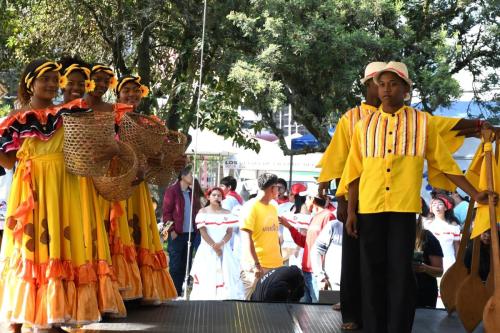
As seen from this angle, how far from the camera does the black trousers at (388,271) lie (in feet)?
18.0

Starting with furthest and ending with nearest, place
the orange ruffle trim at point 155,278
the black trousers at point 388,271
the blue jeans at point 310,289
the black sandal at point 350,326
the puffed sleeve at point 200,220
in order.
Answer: the puffed sleeve at point 200,220 → the blue jeans at point 310,289 → the orange ruffle trim at point 155,278 → the black sandal at point 350,326 → the black trousers at point 388,271

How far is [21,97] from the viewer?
6004 mm

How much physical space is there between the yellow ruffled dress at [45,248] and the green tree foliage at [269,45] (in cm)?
810

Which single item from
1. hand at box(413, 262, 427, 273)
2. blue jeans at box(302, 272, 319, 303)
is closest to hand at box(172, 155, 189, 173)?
hand at box(413, 262, 427, 273)

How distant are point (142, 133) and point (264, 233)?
3.31 metres

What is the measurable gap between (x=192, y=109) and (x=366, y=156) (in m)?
8.96

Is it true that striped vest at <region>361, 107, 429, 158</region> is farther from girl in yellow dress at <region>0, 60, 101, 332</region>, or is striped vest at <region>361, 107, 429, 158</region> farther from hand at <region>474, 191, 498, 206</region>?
girl in yellow dress at <region>0, 60, 101, 332</region>

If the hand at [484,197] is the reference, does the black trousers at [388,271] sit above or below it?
below

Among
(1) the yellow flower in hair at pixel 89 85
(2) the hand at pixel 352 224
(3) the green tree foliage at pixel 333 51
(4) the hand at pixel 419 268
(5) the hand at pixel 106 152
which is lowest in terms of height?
(4) the hand at pixel 419 268

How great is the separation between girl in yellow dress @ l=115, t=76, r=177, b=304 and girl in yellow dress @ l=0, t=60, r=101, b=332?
106 cm

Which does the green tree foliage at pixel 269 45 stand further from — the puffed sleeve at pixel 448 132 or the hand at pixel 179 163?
the puffed sleeve at pixel 448 132

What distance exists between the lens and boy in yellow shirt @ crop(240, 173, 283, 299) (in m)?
9.44

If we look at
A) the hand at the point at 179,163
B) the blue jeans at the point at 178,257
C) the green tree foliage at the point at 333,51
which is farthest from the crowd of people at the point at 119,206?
the green tree foliage at the point at 333,51

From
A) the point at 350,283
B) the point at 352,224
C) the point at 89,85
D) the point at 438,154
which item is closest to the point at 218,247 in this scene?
the point at 350,283
